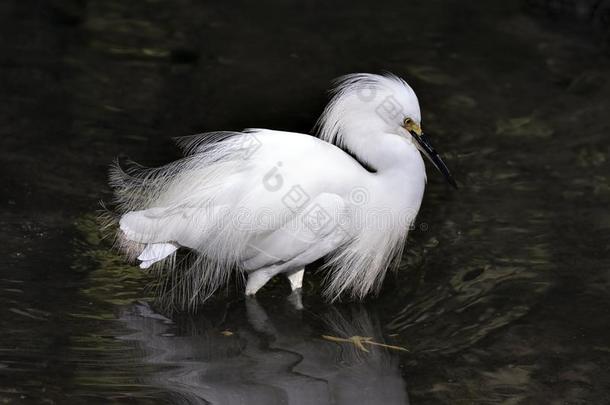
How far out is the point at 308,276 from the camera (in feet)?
15.6

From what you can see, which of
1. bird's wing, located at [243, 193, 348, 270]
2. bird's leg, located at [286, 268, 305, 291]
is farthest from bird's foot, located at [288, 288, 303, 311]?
bird's wing, located at [243, 193, 348, 270]

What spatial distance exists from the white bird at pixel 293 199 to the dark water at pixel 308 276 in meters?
0.23

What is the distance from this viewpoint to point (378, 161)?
14.0ft

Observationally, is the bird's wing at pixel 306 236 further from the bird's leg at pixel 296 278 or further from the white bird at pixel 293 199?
the bird's leg at pixel 296 278

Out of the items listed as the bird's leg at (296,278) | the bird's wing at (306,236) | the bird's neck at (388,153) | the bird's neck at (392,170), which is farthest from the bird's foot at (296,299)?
the bird's neck at (388,153)

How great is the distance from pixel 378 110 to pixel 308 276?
0.98 metres

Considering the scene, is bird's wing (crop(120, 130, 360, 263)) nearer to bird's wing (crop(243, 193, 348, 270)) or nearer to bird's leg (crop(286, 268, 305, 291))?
bird's wing (crop(243, 193, 348, 270))

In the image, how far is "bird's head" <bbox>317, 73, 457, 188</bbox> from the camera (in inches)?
165

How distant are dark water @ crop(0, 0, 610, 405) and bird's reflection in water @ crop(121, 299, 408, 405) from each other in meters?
0.01

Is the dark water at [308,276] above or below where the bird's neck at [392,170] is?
below

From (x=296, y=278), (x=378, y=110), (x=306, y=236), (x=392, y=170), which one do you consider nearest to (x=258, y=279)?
(x=296, y=278)

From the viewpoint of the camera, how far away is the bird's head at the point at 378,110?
4188mm

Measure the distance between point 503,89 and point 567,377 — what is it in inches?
131

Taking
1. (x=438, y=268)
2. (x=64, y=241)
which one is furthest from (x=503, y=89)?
(x=64, y=241)
